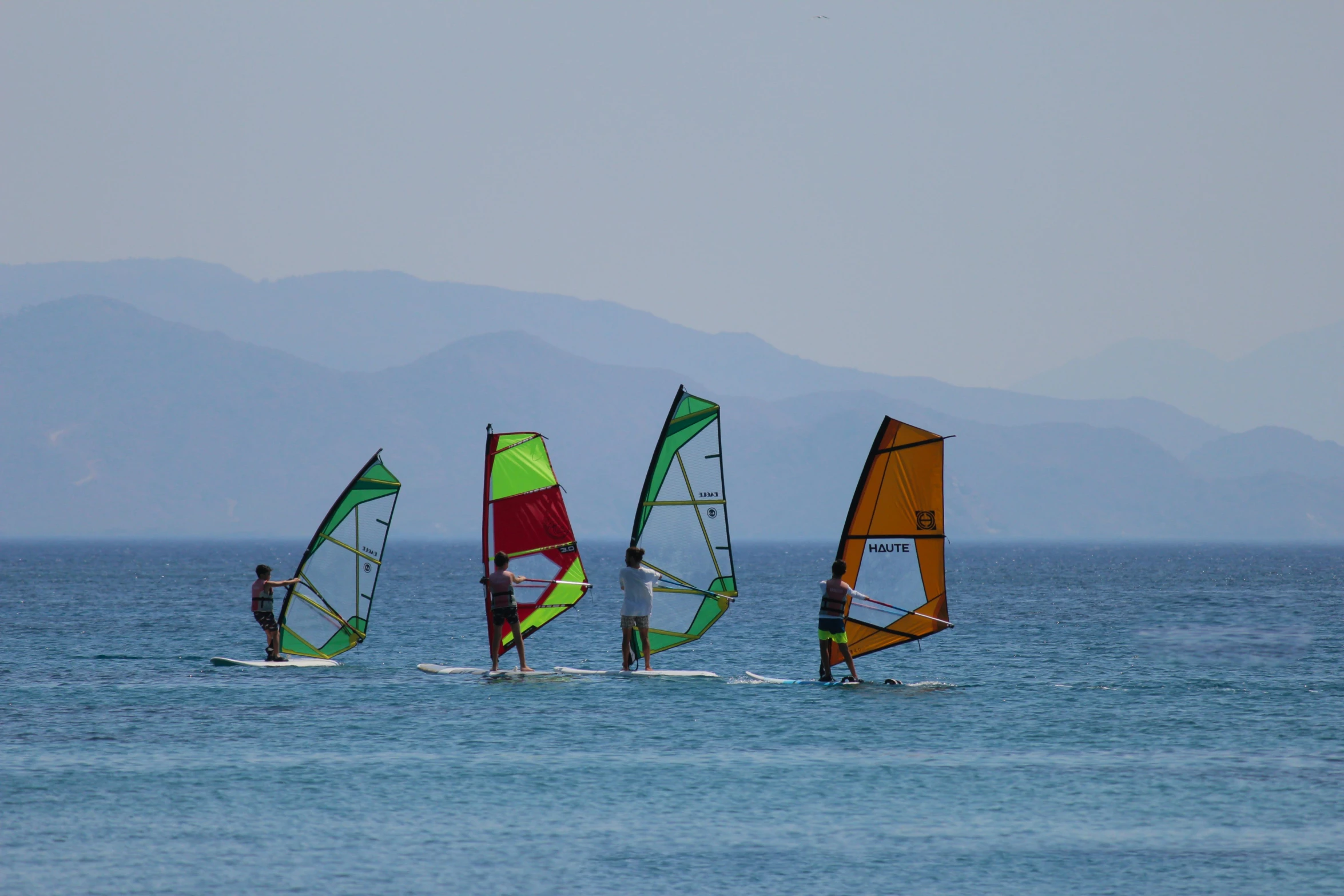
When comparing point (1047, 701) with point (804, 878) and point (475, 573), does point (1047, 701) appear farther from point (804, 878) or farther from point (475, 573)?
point (475, 573)

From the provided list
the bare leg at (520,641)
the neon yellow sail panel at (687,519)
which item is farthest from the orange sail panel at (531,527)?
the neon yellow sail panel at (687,519)

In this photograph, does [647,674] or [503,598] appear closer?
[503,598]

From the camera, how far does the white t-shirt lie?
74.7 ft

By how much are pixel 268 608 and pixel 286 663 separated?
48.6 inches

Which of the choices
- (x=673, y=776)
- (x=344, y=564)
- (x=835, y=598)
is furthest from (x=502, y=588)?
(x=673, y=776)

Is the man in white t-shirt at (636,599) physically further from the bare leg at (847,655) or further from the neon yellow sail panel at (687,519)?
the bare leg at (847,655)

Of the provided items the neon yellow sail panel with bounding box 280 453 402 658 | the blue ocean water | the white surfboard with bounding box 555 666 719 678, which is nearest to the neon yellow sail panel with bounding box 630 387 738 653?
the white surfboard with bounding box 555 666 719 678

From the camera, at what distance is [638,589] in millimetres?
22969

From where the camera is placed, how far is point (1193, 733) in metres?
20.3

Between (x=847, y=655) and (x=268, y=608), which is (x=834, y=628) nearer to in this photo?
(x=847, y=655)

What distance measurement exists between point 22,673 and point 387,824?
15.4 meters

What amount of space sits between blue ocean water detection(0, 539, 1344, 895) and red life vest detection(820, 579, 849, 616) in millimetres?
1355

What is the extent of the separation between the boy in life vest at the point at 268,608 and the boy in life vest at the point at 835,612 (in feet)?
28.6

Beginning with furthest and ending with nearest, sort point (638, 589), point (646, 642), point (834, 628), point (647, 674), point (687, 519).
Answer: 1. point (687, 519)
2. point (647, 674)
3. point (646, 642)
4. point (638, 589)
5. point (834, 628)
